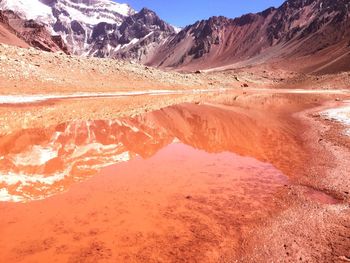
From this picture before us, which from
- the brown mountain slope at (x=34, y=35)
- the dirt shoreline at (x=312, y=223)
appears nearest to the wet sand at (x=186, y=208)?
the dirt shoreline at (x=312, y=223)

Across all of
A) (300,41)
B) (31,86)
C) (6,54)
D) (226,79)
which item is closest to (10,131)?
(31,86)

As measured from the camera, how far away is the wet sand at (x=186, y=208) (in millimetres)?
6883

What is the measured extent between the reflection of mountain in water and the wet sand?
0.12 meters

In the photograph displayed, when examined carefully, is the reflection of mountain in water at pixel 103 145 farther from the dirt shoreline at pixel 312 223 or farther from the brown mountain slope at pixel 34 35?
the brown mountain slope at pixel 34 35

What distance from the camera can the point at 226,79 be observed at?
76750 mm

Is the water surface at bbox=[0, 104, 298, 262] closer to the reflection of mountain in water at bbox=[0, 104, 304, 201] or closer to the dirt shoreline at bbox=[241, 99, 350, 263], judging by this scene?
the reflection of mountain in water at bbox=[0, 104, 304, 201]

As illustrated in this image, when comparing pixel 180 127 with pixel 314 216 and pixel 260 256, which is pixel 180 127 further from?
pixel 260 256

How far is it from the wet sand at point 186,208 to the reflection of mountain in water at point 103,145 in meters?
0.12

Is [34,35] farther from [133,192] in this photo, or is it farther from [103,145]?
[133,192]

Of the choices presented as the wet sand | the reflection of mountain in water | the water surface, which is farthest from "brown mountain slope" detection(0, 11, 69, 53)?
the wet sand

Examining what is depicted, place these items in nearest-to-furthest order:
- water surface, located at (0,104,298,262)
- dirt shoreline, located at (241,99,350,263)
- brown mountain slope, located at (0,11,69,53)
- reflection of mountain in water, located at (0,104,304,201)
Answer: dirt shoreline, located at (241,99,350,263) < water surface, located at (0,104,298,262) < reflection of mountain in water, located at (0,104,304,201) < brown mountain slope, located at (0,11,69,53)

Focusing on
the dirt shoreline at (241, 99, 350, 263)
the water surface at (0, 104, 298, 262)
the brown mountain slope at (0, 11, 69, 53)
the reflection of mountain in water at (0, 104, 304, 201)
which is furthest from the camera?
the brown mountain slope at (0, 11, 69, 53)

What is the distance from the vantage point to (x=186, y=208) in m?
8.78

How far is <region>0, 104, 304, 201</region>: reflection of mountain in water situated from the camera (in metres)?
10.8
